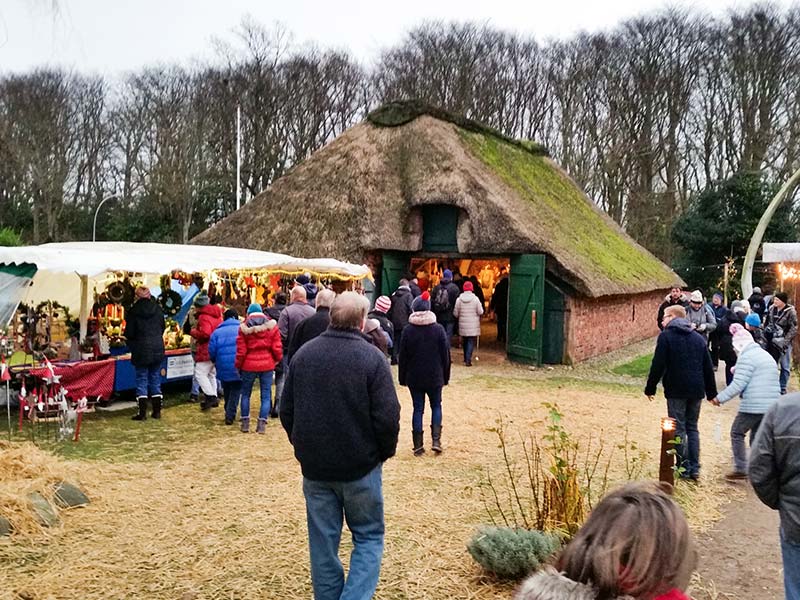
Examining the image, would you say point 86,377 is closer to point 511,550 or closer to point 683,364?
point 511,550

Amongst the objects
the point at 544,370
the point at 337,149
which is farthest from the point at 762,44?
the point at 544,370

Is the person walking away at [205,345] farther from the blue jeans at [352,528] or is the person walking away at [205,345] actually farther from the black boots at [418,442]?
the blue jeans at [352,528]

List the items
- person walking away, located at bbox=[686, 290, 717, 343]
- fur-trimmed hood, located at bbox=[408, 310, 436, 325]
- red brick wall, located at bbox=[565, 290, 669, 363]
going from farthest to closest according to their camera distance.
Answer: red brick wall, located at bbox=[565, 290, 669, 363] → person walking away, located at bbox=[686, 290, 717, 343] → fur-trimmed hood, located at bbox=[408, 310, 436, 325]

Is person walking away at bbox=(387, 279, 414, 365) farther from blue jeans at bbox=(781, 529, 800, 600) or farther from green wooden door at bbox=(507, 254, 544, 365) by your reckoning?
blue jeans at bbox=(781, 529, 800, 600)

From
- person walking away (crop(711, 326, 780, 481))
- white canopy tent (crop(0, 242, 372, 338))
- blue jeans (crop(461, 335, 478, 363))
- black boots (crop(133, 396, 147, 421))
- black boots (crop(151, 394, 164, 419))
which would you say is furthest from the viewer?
blue jeans (crop(461, 335, 478, 363))

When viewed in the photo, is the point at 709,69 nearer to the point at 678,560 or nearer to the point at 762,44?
the point at 762,44

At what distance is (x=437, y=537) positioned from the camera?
488cm

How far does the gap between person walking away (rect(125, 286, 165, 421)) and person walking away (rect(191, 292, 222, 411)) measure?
0.54 meters

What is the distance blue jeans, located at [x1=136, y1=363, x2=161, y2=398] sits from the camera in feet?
27.6

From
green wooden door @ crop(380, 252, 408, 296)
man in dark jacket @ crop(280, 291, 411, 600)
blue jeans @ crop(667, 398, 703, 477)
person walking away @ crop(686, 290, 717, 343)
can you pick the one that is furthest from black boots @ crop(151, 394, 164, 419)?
person walking away @ crop(686, 290, 717, 343)

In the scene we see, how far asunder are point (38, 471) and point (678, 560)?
5182 mm

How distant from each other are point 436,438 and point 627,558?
5523mm

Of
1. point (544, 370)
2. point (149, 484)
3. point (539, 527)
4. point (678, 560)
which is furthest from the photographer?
point (544, 370)

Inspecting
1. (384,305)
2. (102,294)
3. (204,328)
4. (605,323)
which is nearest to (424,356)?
(384,305)
